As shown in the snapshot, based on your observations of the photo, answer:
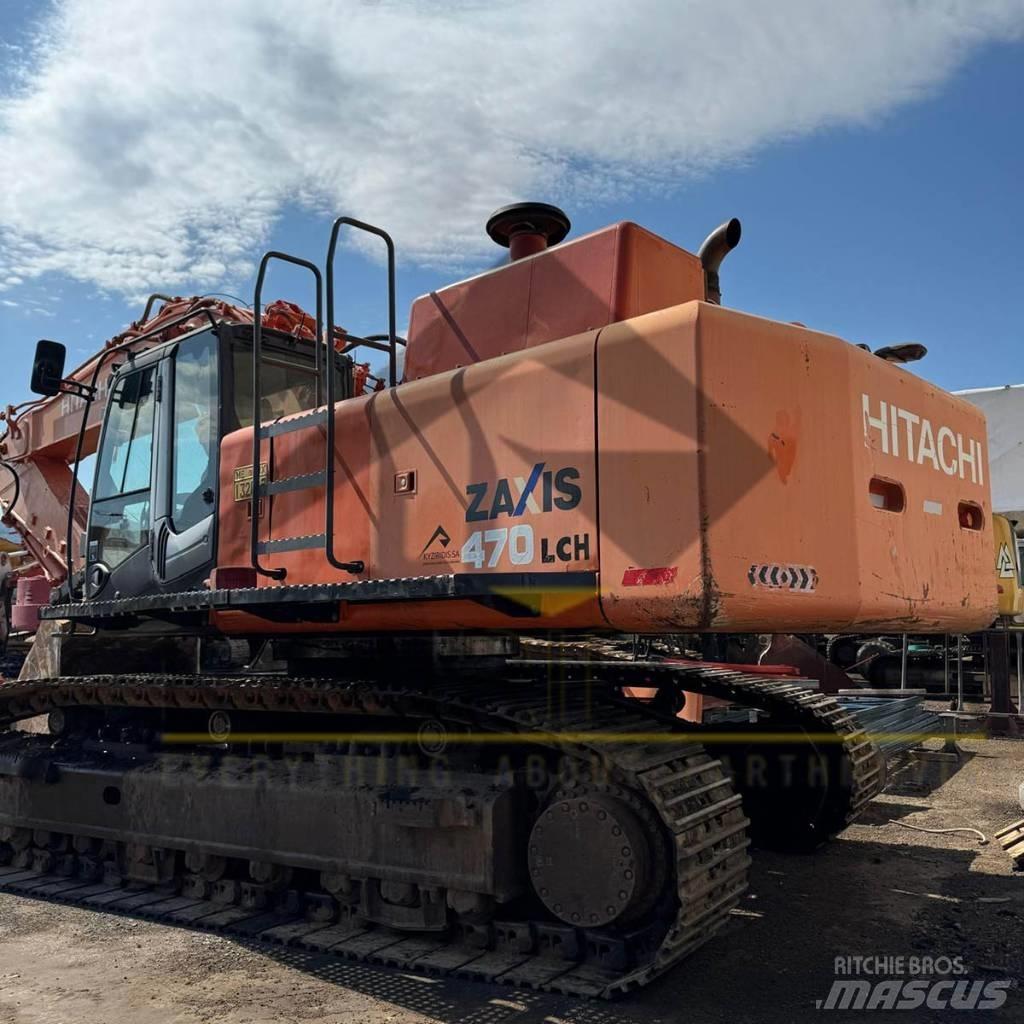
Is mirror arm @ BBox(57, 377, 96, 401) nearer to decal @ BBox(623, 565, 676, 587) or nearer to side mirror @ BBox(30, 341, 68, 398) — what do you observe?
side mirror @ BBox(30, 341, 68, 398)

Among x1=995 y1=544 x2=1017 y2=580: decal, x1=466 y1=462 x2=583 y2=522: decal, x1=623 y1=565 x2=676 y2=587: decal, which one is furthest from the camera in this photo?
x1=995 y1=544 x2=1017 y2=580: decal

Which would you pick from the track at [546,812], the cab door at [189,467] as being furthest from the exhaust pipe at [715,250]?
the cab door at [189,467]

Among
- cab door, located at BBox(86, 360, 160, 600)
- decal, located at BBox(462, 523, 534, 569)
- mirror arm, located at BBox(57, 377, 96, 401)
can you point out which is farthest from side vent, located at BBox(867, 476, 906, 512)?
mirror arm, located at BBox(57, 377, 96, 401)

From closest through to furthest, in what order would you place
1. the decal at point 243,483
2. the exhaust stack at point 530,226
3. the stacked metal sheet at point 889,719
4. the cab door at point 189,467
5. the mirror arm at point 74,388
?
the exhaust stack at point 530,226 < the decal at point 243,483 < the cab door at point 189,467 < the mirror arm at point 74,388 < the stacked metal sheet at point 889,719

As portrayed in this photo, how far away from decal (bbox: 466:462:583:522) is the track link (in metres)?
0.96

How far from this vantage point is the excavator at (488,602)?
12.3ft

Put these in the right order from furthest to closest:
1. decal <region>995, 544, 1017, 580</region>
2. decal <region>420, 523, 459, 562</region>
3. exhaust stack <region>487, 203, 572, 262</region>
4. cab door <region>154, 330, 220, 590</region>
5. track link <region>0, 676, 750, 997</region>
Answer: decal <region>995, 544, 1017, 580</region> < cab door <region>154, 330, 220, 590</region> < exhaust stack <region>487, 203, 572, 262</region> < decal <region>420, 523, 459, 562</region> < track link <region>0, 676, 750, 997</region>

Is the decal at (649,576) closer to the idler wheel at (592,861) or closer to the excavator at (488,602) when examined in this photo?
the excavator at (488,602)

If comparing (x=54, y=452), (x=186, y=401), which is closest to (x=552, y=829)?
(x=186, y=401)

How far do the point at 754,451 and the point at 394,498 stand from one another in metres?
1.67

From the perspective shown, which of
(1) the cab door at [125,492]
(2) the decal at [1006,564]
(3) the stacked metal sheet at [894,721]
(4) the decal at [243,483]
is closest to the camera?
(4) the decal at [243,483]

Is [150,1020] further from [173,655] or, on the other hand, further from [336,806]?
[173,655]

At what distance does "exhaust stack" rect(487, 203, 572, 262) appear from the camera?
4.96 m

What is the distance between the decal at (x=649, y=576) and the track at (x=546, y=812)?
958 millimetres
